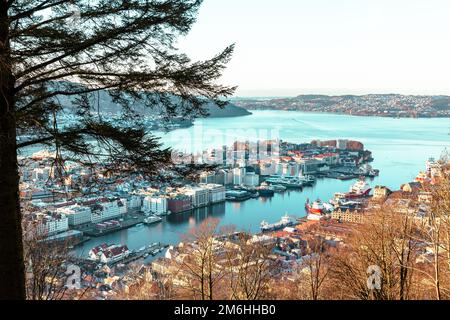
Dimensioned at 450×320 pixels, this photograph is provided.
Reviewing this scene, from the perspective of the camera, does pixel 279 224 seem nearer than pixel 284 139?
Yes

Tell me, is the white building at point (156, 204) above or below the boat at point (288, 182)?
above

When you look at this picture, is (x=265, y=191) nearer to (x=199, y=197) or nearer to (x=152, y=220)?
(x=199, y=197)

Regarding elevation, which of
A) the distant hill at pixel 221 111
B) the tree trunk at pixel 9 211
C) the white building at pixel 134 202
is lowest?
the white building at pixel 134 202

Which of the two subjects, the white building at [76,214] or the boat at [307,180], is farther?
the boat at [307,180]

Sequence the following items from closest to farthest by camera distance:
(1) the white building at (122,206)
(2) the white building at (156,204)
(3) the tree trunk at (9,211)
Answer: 1. (3) the tree trunk at (9,211)
2. (1) the white building at (122,206)
3. (2) the white building at (156,204)

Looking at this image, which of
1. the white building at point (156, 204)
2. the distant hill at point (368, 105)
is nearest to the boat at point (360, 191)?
the white building at point (156, 204)

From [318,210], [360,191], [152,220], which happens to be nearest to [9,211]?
[152,220]

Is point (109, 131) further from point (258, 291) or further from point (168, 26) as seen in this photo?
point (258, 291)

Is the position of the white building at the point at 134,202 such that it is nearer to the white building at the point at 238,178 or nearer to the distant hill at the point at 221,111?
the distant hill at the point at 221,111
